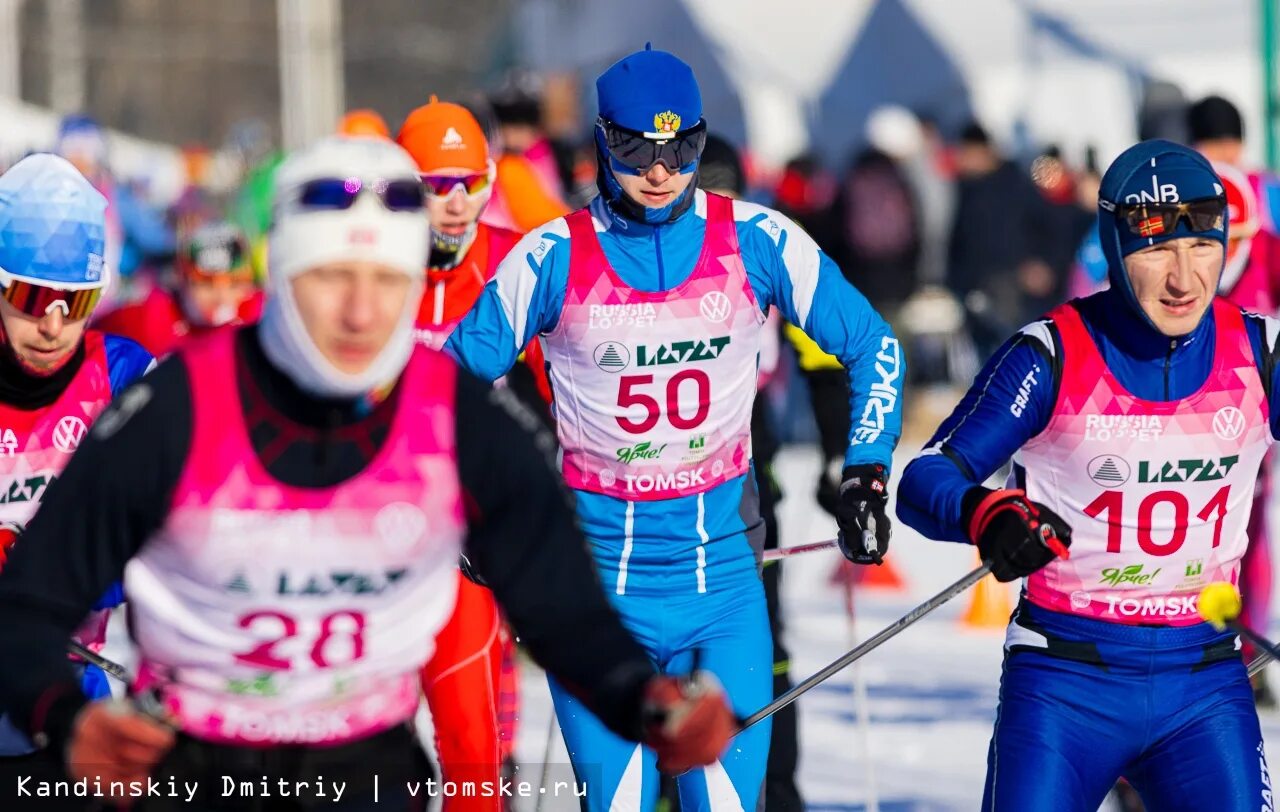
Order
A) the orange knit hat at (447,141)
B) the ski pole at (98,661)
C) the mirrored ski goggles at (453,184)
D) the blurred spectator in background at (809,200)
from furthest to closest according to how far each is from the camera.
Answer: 1. the blurred spectator in background at (809,200)
2. the orange knit hat at (447,141)
3. the mirrored ski goggles at (453,184)
4. the ski pole at (98,661)

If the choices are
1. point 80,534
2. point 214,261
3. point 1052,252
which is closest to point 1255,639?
point 80,534

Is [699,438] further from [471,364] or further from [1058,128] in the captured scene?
[1058,128]

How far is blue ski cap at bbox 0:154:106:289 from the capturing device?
5094 mm

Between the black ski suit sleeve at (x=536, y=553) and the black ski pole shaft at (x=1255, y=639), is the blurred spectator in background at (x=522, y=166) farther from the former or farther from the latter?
the black ski suit sleeve at (x=536, y=553)

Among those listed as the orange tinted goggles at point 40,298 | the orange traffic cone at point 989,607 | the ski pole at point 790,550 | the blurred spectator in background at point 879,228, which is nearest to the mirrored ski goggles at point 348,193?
the orange tinted goggles at point 40,298

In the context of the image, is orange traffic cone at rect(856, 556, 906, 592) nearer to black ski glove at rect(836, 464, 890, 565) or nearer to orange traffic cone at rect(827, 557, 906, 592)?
orange traffic cone at rect(827, 557, 906, 592)

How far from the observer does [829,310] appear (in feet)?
18.7

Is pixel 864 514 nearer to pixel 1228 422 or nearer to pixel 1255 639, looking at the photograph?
pixel 1228 422

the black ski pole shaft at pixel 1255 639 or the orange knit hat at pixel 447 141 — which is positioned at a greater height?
the orange knit hat at pixel 447 141

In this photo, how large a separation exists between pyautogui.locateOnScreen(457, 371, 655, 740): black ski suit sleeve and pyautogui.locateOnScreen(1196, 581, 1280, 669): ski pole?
5.17 feet

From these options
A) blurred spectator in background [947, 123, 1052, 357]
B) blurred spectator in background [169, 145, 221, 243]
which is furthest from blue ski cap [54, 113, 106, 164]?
blurred spectator in background [947, 123, 1052, 357]

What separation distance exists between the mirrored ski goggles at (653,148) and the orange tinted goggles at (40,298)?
1.39 m

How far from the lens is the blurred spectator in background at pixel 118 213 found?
1333 cm

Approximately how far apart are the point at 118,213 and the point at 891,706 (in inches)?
335
